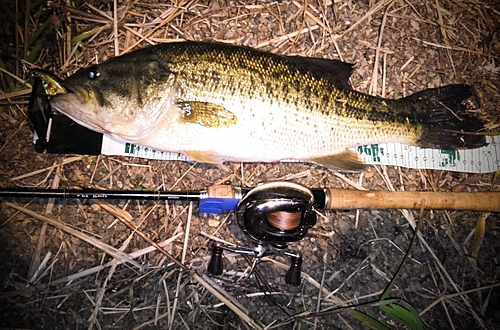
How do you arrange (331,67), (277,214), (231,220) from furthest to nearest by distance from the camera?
1. (231,220)
2. (331,67)
3. (277,214)

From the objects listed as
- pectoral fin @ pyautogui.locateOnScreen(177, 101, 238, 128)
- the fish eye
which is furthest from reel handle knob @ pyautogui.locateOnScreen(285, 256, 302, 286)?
the fish eye

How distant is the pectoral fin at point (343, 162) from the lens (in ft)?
9.45

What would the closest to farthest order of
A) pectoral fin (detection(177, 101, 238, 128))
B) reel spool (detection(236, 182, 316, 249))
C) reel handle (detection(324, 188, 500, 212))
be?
1. reel spool (detection(236, 182, 316, 249))
2. pectoral fin (detection(177, 101, 238, 128))
3. reel handle (detection(324, 188, 500, 212))

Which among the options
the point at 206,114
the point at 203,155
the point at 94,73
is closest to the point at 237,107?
the point at 206,114

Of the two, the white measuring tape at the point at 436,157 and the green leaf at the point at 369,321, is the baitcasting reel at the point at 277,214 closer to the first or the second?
the green leaf at the point at 369,321

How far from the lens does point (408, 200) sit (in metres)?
2.82

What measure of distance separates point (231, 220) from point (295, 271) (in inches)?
26.3

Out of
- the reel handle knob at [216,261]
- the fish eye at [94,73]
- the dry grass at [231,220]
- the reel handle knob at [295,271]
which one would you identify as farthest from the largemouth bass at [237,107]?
the reel handle knob at [295,271]

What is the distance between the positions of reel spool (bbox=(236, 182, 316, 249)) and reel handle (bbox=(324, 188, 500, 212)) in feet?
0.84

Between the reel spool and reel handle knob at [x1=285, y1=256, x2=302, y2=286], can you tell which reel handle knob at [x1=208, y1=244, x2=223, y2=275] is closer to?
the reel spool

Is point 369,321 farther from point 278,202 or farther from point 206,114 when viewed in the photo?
point 206,114

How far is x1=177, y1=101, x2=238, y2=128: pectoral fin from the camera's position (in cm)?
257

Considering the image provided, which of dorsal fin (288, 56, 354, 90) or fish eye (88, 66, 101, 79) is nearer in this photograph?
fish eye (88, 66, 101, 79)

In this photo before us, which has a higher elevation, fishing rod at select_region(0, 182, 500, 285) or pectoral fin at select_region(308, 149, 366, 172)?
pectoral fin at select_region(308, 149, 366, 172)
